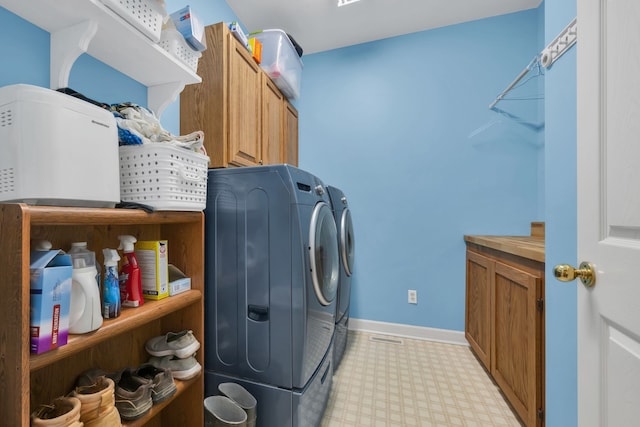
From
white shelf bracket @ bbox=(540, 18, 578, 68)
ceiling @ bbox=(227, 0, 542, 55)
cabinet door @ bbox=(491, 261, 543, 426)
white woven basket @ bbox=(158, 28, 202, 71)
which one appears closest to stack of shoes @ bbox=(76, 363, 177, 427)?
white woven basket @ bbox=(158, 28, 202, 71)

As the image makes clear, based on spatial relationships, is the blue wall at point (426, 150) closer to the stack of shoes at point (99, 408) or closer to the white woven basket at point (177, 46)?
the white woven basket at point (177, 46)

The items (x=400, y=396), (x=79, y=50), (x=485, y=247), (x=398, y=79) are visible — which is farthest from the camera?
(x=398, y=79)

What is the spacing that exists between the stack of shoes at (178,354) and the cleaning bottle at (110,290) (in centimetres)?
33

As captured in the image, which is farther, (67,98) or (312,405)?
(312,405)

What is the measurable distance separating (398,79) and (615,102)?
6.91ft

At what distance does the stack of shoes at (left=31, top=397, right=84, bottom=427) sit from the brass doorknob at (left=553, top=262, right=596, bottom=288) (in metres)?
1.32

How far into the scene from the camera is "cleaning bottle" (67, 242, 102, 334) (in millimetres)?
674

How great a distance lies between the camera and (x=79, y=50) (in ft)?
2.92

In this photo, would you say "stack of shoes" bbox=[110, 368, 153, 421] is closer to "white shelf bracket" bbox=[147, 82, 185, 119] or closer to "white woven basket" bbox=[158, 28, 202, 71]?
"white shelf bracket" bbox=[147, 82, 185, 119]

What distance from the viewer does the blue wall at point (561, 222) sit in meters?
0.95

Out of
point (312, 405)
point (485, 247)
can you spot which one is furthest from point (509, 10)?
point (312, 405)

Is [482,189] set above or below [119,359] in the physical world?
above

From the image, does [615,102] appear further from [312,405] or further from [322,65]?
[322,65]

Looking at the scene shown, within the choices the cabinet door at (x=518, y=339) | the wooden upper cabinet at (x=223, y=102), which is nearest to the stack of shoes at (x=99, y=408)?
the wooden upper cabinet at (x=223, y=102)
